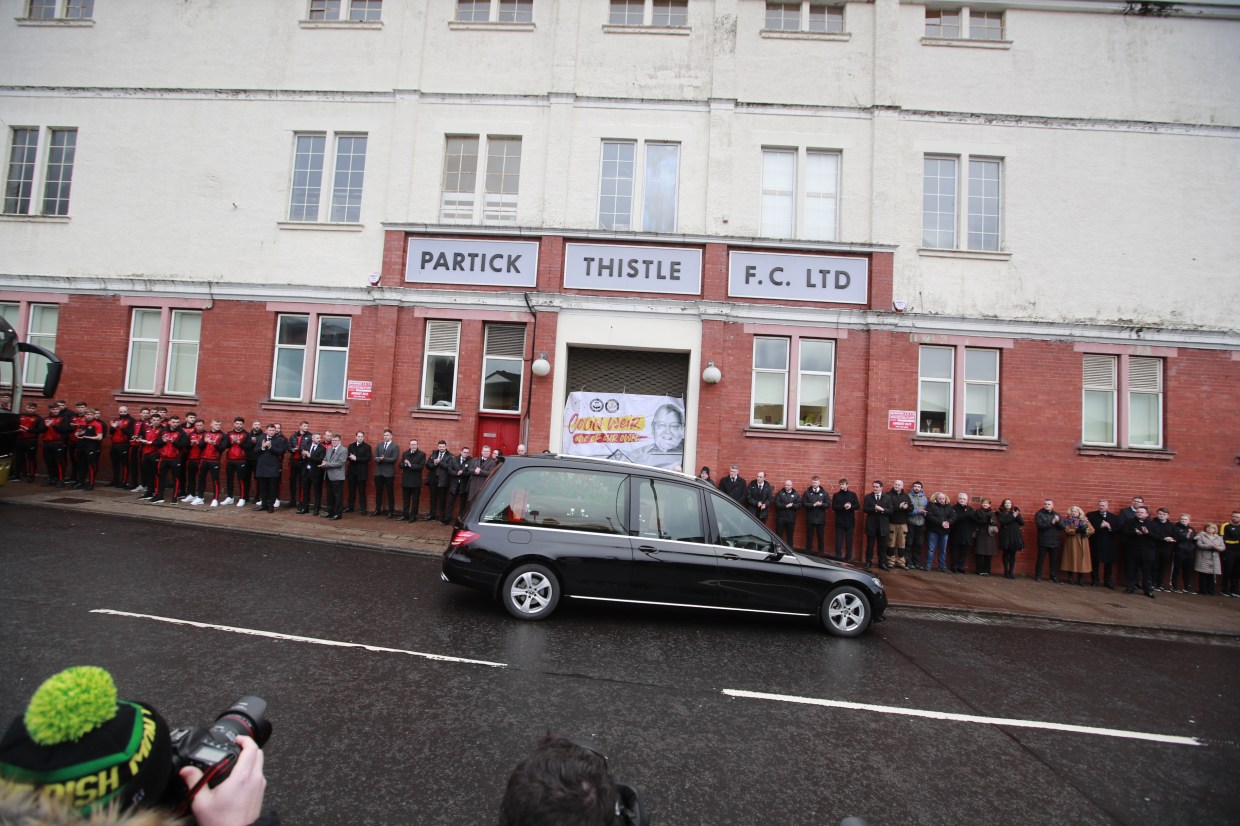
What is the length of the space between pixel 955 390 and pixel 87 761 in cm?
1404

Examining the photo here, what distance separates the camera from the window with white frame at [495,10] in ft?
44.8

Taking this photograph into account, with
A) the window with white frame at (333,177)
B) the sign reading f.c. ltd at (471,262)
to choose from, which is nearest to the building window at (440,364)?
the sign reading f.c. ltd at (471,262)

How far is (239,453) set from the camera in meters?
12.1

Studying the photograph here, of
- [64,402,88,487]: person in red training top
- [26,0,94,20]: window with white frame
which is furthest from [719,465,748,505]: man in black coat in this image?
[26,0,94,20]: window with white frame

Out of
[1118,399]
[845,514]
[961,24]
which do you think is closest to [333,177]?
[845,514]

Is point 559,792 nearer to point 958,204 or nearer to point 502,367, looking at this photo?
point 502,367

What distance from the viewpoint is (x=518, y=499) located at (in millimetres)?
6504

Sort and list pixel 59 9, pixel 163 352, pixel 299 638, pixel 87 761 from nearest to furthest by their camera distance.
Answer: pixel 87 761
pixel 299 638
pixel 163 352
pixel 59 9

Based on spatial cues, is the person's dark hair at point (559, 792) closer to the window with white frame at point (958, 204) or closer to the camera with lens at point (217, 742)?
the camera with lens at point (217, 742)

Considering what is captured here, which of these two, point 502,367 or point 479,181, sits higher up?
point 479,181

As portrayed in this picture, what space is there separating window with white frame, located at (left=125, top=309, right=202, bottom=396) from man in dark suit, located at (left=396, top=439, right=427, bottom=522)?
587cm

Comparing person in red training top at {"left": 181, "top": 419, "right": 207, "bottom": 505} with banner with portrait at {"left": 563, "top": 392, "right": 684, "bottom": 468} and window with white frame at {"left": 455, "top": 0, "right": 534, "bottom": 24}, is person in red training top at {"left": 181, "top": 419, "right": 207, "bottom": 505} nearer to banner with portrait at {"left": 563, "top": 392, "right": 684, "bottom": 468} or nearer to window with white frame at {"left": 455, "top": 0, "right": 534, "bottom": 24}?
banner with portrait at {"left": 563, "top": 392, "right": 684, "bottom": 468}

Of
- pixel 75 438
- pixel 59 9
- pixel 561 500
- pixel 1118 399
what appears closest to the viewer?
pixel 561 500

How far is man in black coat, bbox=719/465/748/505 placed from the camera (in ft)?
Answer: 38.3
